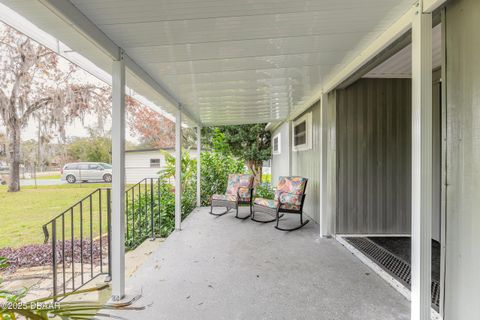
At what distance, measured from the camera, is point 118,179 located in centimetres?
220

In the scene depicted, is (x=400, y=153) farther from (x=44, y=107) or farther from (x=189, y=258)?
(x=44, y=107)

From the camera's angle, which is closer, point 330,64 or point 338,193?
point 330,64

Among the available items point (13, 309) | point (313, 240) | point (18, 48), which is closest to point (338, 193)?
point (313, 240)

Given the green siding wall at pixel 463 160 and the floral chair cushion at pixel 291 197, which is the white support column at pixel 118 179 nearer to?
the green siding wall at pixel 463 160

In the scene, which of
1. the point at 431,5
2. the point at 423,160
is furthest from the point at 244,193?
the point at 431,5

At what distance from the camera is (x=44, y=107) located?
15.0 ft

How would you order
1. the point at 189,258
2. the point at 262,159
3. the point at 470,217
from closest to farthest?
the point at 470,217
the point at 189,258
the point at 262,159

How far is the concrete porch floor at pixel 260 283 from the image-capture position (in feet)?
6.72

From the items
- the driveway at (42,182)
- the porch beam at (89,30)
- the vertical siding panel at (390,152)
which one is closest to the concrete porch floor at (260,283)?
the vertical siding panel at (390,152)

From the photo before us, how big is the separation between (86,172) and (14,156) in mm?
1403

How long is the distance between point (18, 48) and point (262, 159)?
8.24m

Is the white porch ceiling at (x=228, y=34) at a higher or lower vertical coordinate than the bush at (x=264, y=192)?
higher

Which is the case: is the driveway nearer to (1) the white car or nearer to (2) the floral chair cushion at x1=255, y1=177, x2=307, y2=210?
(1) the white car

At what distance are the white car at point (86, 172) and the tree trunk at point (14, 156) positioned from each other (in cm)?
82
